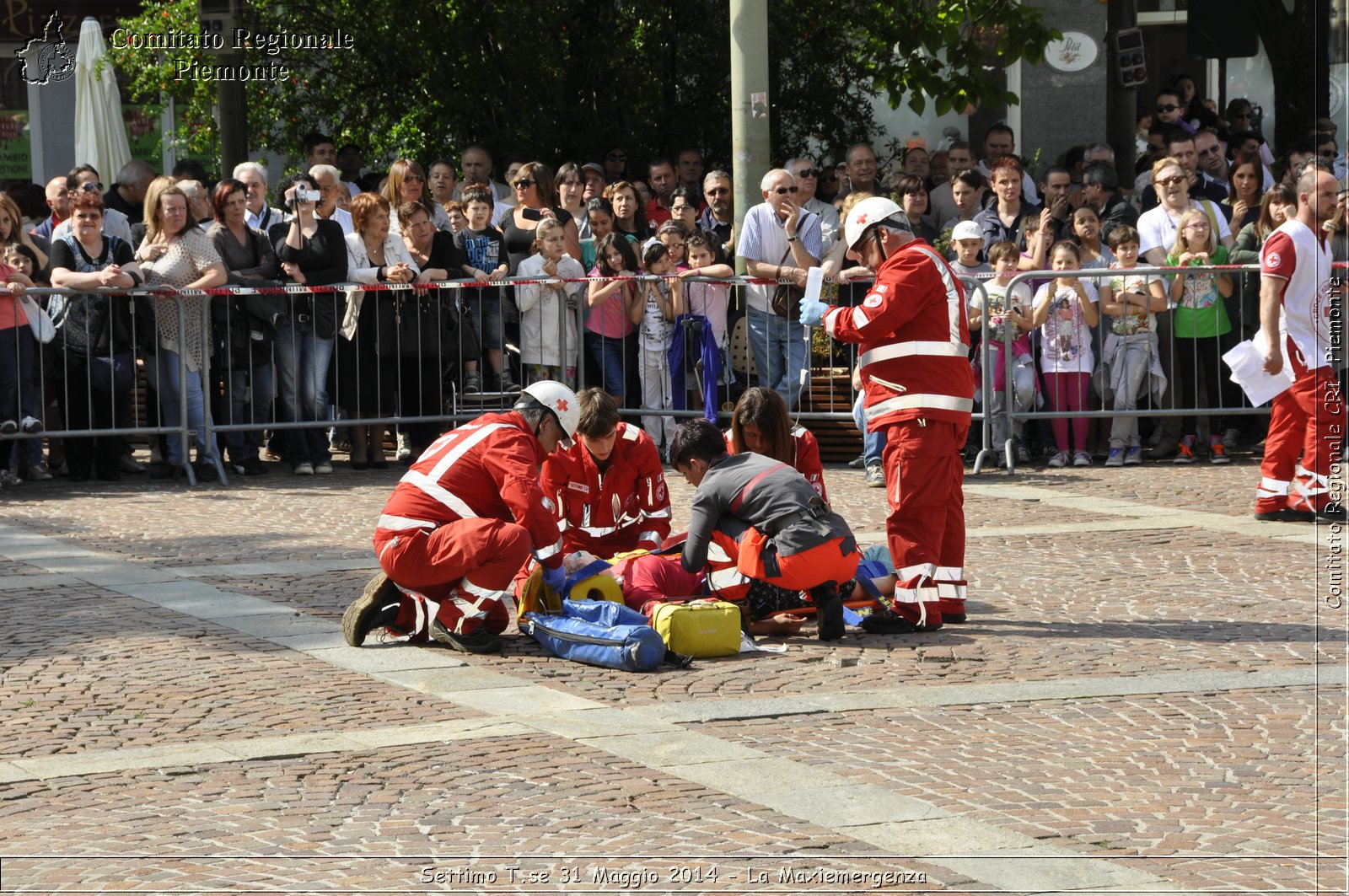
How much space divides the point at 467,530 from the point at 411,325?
620 centimetres

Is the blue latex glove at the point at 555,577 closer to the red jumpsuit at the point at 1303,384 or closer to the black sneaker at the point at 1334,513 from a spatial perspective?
the red jumpsuit at the point at 1303,384

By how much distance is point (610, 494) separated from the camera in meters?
9.16

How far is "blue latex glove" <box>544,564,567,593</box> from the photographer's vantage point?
8.47 m

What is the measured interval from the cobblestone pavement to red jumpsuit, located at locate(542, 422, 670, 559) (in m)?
0.93

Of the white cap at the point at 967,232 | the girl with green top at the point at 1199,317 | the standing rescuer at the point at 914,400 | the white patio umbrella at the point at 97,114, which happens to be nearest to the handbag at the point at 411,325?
the white cap at the point at 967,232

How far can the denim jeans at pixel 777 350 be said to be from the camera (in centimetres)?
1402

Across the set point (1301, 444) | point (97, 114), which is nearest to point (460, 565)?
point (1301, 444)

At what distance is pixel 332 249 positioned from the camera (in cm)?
1377

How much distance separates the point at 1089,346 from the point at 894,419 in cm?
549

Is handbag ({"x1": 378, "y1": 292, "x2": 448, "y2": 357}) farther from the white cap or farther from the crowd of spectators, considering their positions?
the white cap

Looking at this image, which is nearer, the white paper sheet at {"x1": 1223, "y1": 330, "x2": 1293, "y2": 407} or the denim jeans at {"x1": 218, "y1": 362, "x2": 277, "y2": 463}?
the white paper sheet at {"x1": 1223, "y1": 330, "x2": 1293, "y2": 407}

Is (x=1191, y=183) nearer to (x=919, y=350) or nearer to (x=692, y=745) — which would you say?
(x=919, y=350)

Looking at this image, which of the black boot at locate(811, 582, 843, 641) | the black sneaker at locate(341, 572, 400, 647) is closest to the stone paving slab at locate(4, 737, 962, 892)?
the black sneaker at locate(341, 572, 400, 647)

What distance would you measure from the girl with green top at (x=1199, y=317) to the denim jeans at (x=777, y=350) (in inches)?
107
